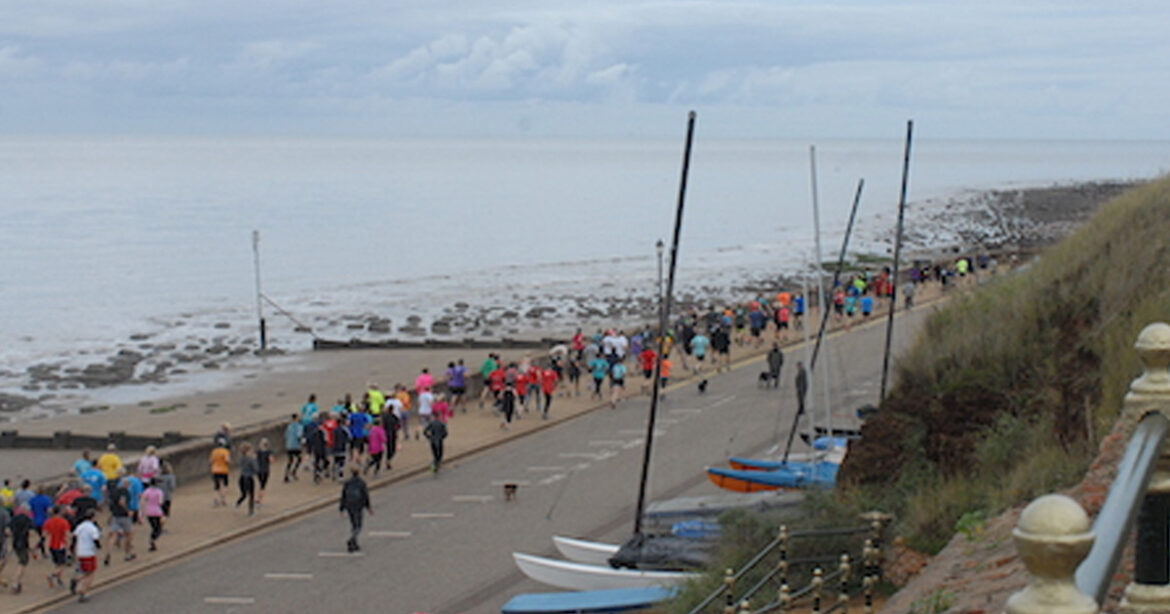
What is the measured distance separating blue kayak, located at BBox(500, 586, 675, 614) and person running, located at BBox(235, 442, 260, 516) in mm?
6742

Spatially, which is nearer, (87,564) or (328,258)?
(87,564)

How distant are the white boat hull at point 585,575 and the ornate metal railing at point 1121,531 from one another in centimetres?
1207

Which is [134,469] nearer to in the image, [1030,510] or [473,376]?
[473,376]

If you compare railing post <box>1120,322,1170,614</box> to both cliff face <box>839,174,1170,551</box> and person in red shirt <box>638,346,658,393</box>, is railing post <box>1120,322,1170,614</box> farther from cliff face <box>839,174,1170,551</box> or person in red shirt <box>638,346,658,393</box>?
person in red shirt <box>638,346,658,393</box>

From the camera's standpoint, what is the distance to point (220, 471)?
838 inches

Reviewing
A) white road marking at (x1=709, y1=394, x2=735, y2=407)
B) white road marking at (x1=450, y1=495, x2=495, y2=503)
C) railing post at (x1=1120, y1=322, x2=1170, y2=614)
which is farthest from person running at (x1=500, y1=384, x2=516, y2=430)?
railing post at (x1=1120, y1=322, x2=1170, y2=614)

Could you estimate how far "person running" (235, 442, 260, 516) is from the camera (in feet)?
67.3

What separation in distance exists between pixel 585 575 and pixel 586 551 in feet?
4.00

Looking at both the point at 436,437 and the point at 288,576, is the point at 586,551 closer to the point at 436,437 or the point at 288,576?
the point at 288,576

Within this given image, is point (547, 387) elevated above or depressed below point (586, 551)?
above

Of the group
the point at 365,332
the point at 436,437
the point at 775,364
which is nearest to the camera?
the point at 436,437

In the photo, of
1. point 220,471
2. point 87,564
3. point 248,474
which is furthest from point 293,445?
point 87,564

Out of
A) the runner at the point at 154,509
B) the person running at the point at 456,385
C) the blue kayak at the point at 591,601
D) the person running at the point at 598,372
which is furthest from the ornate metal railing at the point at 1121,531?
the person running at the point at 598,372

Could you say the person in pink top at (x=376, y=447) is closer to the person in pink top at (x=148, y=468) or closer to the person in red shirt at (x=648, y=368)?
the person in pink top at (x=148, y=468)
